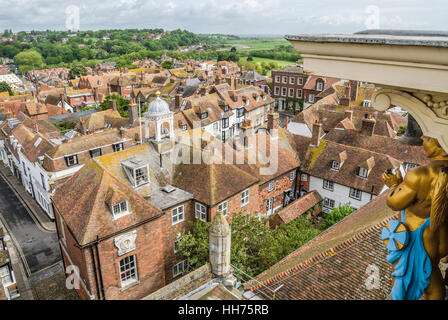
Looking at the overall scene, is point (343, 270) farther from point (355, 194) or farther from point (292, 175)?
point (292, 175)

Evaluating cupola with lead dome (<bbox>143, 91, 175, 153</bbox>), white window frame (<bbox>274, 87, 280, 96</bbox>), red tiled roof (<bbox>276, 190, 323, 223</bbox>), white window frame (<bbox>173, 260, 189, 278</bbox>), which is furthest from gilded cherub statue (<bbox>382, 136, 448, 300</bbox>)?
white window frame (<bbox>274, 87, 280, 96</bbox>)

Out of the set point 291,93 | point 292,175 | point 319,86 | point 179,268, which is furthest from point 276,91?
point 179,268

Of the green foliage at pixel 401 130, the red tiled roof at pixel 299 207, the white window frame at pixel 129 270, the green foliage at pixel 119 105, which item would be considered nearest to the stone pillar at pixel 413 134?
the white window frame at pixel 129 270

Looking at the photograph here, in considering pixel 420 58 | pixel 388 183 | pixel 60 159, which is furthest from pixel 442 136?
pixel 60 159

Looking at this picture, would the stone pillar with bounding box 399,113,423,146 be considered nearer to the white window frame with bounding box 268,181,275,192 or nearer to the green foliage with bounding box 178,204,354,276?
the green foliage with bounding box 178,204,354,276

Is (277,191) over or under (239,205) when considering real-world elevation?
under

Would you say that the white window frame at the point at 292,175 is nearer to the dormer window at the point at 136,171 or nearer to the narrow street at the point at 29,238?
the dormer window at the point at 136,171
